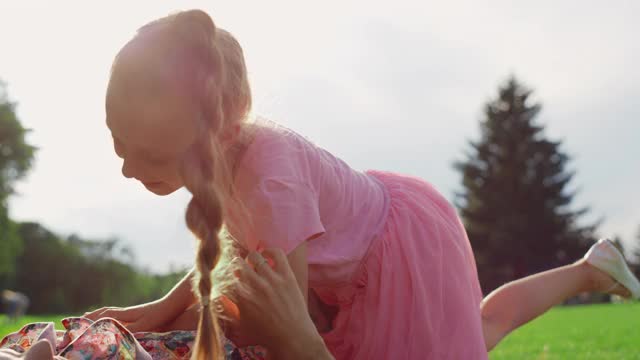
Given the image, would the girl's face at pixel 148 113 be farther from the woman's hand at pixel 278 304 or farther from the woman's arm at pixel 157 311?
the woman's arm at pixel 157 311

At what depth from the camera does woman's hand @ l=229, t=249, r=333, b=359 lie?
1.99m

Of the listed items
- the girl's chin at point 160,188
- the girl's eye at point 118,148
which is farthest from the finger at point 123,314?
the girl's eye at point 118,148

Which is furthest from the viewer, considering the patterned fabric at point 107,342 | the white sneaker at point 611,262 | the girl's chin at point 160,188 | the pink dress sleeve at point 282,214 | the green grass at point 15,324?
the green grass at point 15,324

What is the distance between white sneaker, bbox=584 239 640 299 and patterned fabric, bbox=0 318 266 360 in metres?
2.16

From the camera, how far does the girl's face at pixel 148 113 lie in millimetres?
1991

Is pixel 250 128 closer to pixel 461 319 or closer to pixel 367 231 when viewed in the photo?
pixel 367 231

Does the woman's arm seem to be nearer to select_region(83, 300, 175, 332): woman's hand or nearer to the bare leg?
select_region(83, 300, 175, 332): woman's hand

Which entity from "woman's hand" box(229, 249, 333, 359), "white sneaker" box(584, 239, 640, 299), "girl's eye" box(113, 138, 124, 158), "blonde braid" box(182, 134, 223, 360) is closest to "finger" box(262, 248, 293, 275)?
"woman's hand" box(229, 249, 333, 359)

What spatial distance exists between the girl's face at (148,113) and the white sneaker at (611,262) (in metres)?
2.48

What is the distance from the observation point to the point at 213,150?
1908 mm

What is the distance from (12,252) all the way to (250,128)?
35.8m

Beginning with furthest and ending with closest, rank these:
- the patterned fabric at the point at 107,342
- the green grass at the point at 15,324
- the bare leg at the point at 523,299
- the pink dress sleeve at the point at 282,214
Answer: the green grass at the point at 15,324 < the bare leg at the point at 523,299 < the pink dress sleeve at the point at 282,214 < the patterned fabric at the point at 107,342

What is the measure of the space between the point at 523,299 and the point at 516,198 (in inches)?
1266

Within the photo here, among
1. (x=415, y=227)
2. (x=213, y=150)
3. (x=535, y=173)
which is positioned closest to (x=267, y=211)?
(x=213, y=150)
